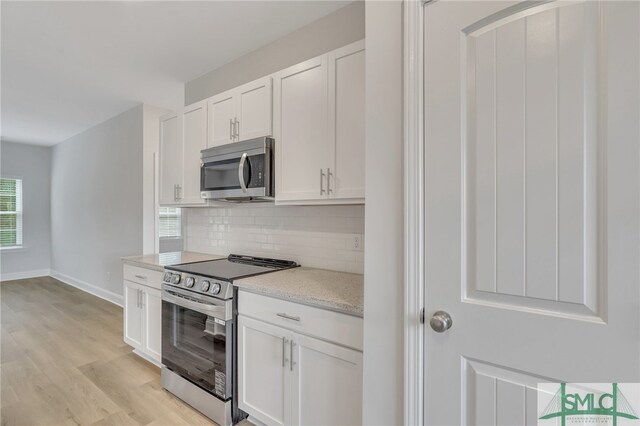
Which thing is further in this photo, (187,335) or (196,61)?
(196,61)

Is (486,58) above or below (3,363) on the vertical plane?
above

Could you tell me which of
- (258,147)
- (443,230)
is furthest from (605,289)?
(258,147)

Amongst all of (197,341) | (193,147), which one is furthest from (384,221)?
(193,147)

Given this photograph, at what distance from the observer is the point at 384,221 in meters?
1.24

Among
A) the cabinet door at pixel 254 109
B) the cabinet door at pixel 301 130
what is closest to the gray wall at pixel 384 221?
the cabinet door at pixel 301 130

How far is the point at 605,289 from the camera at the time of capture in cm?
86

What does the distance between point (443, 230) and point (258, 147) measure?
4.99ft

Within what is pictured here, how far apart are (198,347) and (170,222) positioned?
3487 mm

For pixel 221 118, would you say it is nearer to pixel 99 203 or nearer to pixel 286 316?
pixel 286 316

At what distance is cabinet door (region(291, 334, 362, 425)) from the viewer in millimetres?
1477

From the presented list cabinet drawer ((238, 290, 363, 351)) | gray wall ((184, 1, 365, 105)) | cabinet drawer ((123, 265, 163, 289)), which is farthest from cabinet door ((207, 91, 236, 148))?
cabinet drawer ((238, 290, 363, 351))

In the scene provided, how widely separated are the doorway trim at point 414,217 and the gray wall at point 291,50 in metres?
1.13

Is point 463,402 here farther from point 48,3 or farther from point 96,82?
point 96,82

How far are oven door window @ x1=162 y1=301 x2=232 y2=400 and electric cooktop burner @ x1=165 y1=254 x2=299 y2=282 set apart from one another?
27 cm
